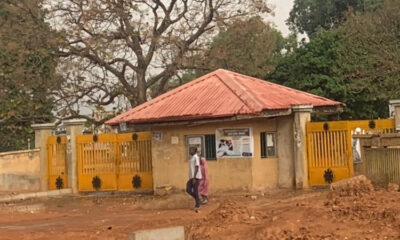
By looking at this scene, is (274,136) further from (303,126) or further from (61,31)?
(61,31)

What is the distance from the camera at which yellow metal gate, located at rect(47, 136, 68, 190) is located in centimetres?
2119

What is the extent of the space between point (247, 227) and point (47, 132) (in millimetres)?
12723

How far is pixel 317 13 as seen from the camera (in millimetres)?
49781

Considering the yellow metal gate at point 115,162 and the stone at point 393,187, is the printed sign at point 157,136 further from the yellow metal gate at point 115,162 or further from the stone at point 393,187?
the stone at point 393,187

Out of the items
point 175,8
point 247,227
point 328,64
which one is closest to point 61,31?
point 175,8

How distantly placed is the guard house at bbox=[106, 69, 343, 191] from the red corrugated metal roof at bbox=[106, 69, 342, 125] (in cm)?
3

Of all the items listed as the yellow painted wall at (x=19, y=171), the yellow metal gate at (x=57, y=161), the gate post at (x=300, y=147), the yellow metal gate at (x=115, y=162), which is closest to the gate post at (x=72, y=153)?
the yellow metal gate at (x=115, y=162)

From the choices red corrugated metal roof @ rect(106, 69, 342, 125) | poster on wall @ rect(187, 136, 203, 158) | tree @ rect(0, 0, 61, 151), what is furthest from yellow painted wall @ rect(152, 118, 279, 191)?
tree @ rect(0, 0, 61, 151)

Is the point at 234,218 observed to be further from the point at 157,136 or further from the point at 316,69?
the point at 316,69

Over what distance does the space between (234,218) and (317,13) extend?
41.0 meters

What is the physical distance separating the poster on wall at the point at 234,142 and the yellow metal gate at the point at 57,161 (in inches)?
251

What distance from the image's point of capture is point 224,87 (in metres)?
18.9

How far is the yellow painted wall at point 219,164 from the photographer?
56.5 ft

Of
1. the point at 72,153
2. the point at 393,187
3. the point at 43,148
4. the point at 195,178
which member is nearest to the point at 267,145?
the point at 195,178
